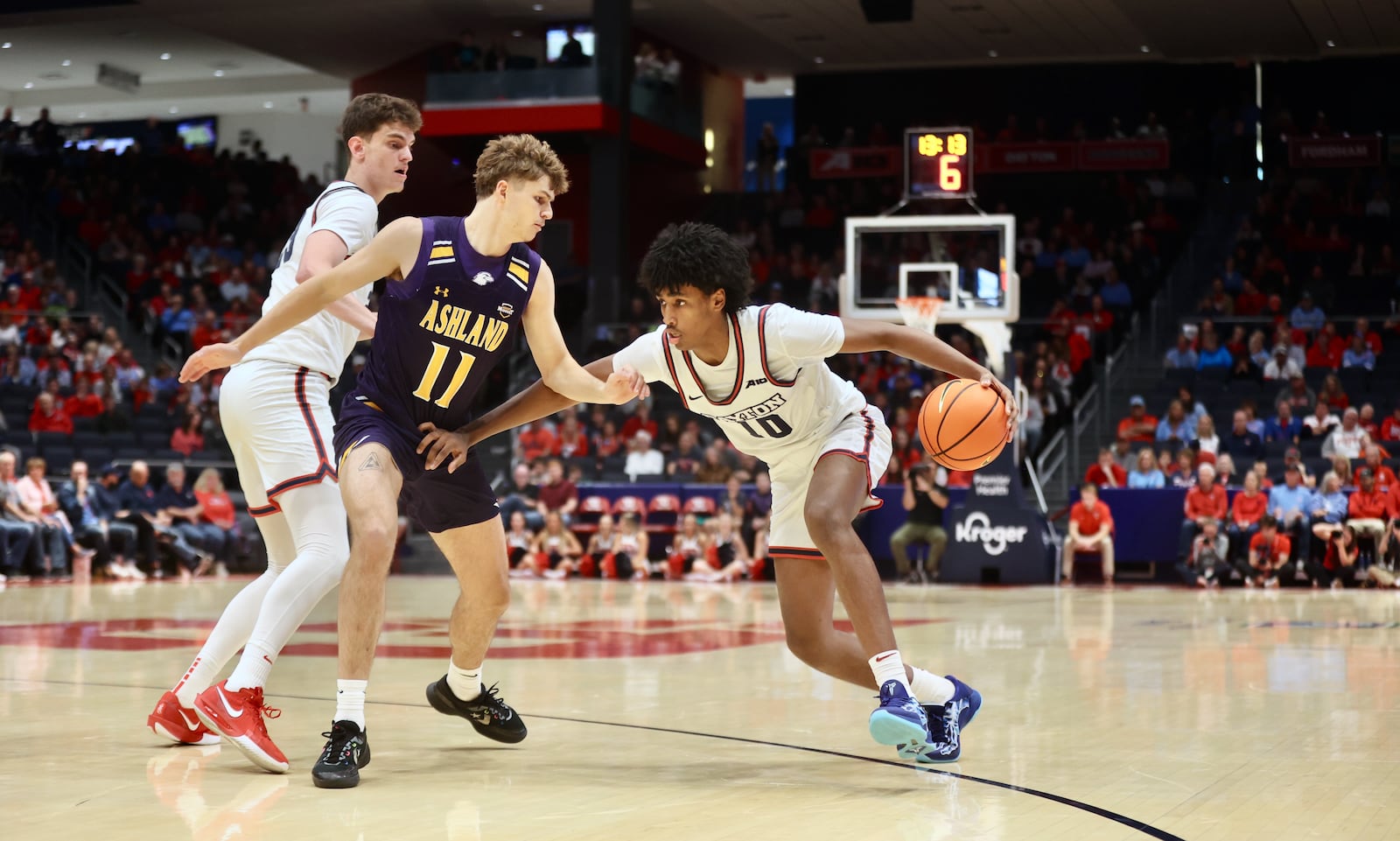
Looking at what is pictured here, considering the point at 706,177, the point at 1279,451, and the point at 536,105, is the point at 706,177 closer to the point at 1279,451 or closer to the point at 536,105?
the point at 536,105

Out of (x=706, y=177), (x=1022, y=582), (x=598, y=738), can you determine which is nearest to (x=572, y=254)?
(x=706, y=177)

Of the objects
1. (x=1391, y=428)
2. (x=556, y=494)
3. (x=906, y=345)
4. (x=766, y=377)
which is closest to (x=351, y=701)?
(x=766, y=377)

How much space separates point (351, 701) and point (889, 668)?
1.64 metres

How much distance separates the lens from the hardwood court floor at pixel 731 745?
13.2ft

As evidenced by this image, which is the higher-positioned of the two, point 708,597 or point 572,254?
point 572,254

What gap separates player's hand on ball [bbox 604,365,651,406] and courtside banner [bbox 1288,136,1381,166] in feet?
75.9

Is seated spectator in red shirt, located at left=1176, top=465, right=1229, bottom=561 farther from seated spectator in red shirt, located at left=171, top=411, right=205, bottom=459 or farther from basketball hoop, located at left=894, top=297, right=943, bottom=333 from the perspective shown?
seated spectator in red shirt, located at left=171, top=411, right=205, bottom=459

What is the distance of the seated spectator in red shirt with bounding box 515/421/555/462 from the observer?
19969mm

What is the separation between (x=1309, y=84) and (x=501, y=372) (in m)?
16.0

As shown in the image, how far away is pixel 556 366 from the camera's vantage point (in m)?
5.15

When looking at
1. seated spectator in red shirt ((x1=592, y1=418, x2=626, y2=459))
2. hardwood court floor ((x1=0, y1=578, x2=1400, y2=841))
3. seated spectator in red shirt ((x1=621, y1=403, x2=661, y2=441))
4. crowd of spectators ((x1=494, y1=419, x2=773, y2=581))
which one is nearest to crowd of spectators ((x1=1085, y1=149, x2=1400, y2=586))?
crowd of spectators ((x1=494, y1=419, x2=773, y2=581))

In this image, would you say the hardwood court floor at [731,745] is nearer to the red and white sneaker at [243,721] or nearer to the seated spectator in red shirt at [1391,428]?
the red and white sneaker at [243,721]

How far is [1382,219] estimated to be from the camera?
2330cm

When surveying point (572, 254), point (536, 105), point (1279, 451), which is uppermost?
point (536, 105)
